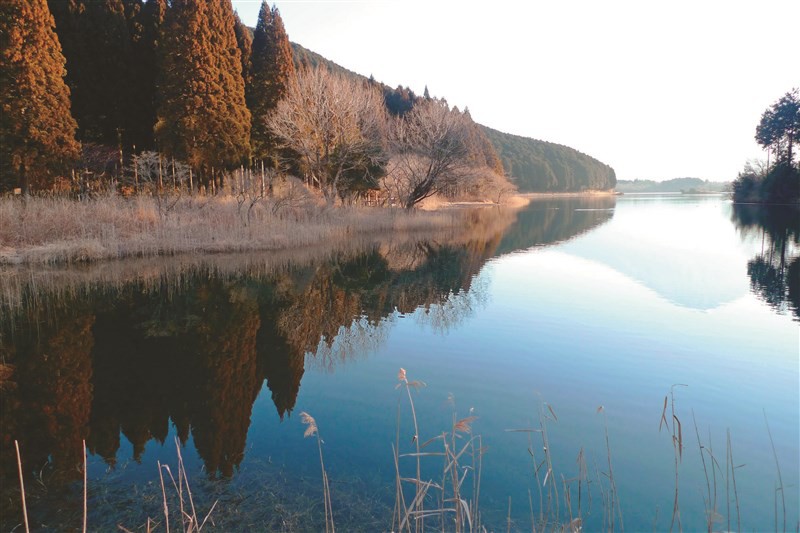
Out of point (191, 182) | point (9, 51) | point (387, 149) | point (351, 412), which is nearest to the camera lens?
point (351, 412)

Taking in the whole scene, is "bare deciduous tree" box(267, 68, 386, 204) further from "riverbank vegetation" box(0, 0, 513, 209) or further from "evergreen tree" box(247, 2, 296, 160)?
"evergreen tree" box(247, 2, 296, 160)

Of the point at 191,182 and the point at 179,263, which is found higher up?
the point at 191,182

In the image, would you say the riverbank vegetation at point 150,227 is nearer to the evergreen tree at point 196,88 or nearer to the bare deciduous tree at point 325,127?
the evergreen tree at point 196,88

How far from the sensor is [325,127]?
2623 cm

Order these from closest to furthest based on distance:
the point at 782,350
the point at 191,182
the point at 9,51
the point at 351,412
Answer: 1. the point at 351,412
2. the point at 782,350
3. the point at 9,51
4. the point at 191,182

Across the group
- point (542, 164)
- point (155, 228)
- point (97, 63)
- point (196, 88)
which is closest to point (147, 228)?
Answer: point (155, 228)

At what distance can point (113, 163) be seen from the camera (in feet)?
85.4

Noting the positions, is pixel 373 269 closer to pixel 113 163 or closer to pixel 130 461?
pixel 130 461

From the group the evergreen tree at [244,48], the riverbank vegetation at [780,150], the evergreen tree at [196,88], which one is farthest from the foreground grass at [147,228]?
the riverbank vegetation at [780,150]

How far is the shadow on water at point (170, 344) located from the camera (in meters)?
5.19

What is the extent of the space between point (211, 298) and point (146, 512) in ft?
26.1

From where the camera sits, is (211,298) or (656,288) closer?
(211,298)

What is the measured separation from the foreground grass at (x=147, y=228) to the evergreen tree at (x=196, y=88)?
3.69m

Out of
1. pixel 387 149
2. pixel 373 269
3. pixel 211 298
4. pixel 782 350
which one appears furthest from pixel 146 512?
pixel 387 149
